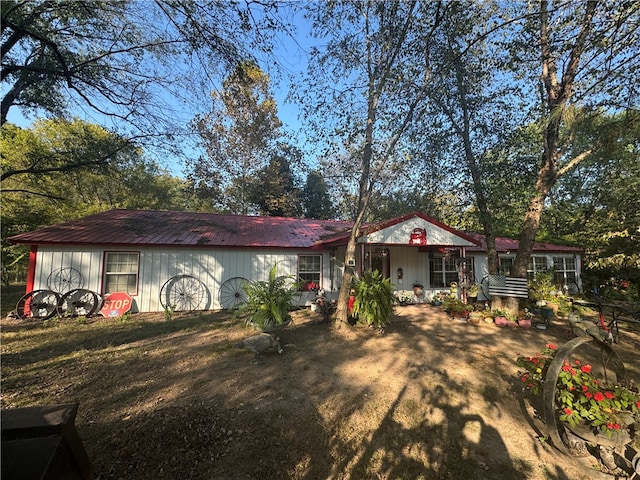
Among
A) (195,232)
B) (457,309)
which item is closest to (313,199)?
(195,232)

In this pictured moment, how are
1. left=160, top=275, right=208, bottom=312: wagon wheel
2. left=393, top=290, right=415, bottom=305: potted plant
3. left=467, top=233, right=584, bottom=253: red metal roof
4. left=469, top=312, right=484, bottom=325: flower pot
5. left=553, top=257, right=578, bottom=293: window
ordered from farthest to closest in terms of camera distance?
left=553, top=257, right=578, bottom=293: window, left=467, top=233, right=584, bottom=253: red metal roof, left=393, top=290, right=415, bottom=305: potted plant, left=160, top=275, right=208, bottom=312: wagon wheel, left=469, top=312, right=484, bottom=325: flower pot

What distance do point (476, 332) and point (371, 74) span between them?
7.39m

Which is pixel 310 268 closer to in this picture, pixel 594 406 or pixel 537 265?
pixel 594 406

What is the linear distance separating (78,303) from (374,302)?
8.98 m

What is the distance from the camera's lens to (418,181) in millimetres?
10797

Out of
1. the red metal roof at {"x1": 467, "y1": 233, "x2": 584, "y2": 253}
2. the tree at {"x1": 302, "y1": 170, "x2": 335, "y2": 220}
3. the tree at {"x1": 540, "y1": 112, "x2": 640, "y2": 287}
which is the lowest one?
the red metal roof at {"x1": 467, "y1": 233, "x2": 584, "y2": 253}

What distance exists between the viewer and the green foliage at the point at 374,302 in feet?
23.1

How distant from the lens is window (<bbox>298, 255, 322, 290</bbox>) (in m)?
11.5

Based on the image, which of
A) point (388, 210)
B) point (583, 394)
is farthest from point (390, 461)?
point (388, 210)

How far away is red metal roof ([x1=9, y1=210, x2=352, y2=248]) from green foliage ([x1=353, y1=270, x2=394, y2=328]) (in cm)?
439

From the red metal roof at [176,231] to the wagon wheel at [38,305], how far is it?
1571 mm

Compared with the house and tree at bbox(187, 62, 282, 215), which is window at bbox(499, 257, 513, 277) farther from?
tree at bbox(187, 62, 282, 215)

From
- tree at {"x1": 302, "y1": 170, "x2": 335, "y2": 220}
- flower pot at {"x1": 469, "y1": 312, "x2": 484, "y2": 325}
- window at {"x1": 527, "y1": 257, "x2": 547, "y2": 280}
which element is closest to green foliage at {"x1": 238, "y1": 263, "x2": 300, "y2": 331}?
flower pot at {"x1": 469, "y1": 312, "x2": 484, "y2": 325}

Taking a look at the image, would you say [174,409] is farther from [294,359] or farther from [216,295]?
[216,295]
